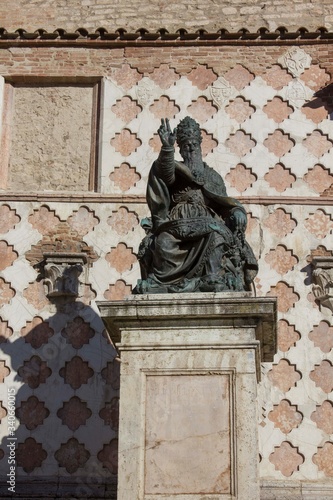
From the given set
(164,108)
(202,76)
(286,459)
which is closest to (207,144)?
(164,108)

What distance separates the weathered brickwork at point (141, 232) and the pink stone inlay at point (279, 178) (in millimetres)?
16

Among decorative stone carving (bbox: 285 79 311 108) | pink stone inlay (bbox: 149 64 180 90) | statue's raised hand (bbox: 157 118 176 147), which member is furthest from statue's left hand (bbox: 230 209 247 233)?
pink stone inlay (bbox: 149 64 180 90)

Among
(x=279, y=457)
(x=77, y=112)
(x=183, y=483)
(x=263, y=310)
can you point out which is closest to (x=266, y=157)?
(x=77, y=112)

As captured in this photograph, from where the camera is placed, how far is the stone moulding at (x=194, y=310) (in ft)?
22.5

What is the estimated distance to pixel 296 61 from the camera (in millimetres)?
10891

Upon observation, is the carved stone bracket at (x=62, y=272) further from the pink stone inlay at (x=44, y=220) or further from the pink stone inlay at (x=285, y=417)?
the pink stone inlay at (x=285, y=417)

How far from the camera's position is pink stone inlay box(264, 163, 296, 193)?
1036 cm

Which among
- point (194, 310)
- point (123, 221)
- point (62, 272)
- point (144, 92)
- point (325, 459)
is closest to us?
point (194, 310)

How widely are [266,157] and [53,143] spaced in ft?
7.43

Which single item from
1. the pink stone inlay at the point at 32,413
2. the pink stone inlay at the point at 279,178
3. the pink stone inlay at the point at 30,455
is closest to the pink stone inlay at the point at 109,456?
the pink stone inlay at the point at 30,455

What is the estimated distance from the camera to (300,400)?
938 cm

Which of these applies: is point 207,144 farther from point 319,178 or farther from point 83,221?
point 83,221

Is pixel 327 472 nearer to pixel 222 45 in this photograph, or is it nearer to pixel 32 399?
pixel 32 399

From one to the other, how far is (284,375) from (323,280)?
101 cm
